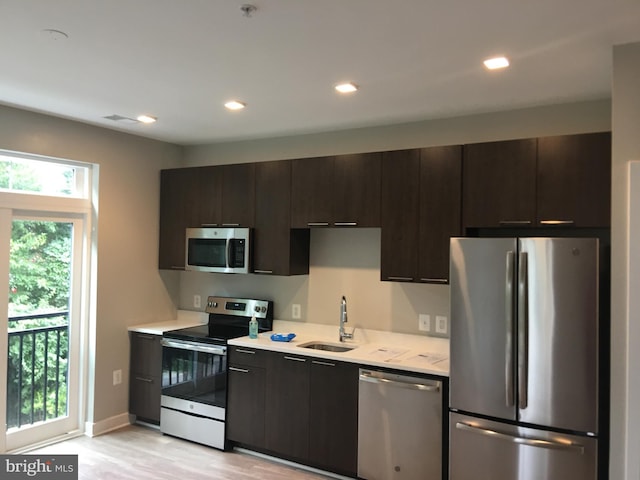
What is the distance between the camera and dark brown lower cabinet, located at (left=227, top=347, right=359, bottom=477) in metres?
3.65

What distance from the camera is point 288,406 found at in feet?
12.8

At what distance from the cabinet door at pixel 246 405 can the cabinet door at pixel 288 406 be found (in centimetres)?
7

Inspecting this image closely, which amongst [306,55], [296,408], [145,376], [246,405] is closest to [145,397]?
[145,376]

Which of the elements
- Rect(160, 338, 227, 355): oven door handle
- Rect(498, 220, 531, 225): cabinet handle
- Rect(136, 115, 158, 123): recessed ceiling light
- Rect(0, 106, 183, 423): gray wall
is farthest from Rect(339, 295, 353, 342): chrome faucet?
Rect(136, 115, 158, 123): recessed ceiling light

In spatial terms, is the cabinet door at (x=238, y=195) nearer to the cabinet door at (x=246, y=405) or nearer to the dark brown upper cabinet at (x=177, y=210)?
the dark brown upper cabinet at (x=177, y=210)

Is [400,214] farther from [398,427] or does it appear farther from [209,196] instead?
[209,196]

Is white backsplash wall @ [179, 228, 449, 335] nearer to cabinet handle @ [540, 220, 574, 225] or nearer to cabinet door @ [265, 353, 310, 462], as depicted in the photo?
cabinet door @ [265, 353, 310, 462]

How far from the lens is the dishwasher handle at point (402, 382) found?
3.30 m

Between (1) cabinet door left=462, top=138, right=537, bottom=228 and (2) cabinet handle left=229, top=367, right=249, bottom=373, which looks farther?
(2) cabinet handle left=229, top=367, right=249, bottom=373

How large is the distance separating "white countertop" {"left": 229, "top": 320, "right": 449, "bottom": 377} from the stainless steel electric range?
202 millimetres

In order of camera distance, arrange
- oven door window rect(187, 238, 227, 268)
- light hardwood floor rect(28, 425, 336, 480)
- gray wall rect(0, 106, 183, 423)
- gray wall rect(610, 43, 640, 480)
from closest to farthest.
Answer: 1. gray wall rect(610, 43, 640, 480)
2. light hardwood floor rect(28, 425, 336, 480)
3. gray wall rect(0, 106, 183, 423)
4. oven door window rect(187, 238, 227, 268)

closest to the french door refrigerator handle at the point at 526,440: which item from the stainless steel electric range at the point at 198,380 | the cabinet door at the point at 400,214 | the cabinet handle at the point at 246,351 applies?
the cabinet door at the point at 400,214

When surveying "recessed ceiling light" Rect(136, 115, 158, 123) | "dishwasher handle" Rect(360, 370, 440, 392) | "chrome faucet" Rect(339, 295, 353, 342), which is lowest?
"dishwasher handle" Rect(360, 370, 440, 392)

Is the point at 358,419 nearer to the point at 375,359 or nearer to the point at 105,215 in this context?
the point at 375,359
